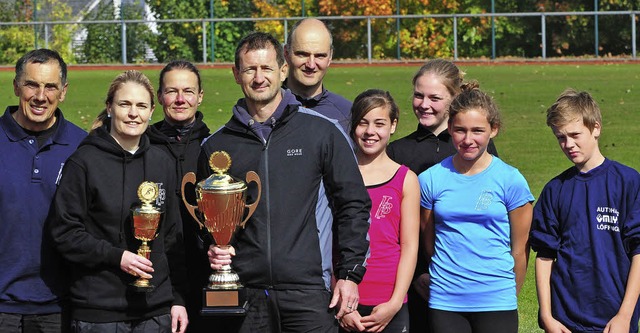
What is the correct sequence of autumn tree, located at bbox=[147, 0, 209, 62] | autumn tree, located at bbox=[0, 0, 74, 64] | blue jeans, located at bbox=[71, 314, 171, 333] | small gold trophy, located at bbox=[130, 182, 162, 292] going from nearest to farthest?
small gold trophy, located at bbox=[130, 182, 162, 292], blue jeans, located at bbox=[71, 314, 171, 333], autumn tree, located at bbox=[0, 0, 74, 64], autumn tree, located at bbox=[147, 0, 209, 62]

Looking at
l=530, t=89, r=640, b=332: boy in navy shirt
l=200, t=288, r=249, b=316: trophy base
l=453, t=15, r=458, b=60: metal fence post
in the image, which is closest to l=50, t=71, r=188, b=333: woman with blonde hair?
l=200, t=288, r=249, b=316: trophy base

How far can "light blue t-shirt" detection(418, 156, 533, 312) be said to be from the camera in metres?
4.99

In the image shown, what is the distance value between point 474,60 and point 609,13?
4.57 metres

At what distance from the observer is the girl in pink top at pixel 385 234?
195 inches

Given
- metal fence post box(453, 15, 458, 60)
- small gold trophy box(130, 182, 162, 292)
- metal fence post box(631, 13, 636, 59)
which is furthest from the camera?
metal fence post box(453, 15, 458, 60)

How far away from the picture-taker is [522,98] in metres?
21.8

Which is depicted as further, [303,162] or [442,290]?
[442,290]

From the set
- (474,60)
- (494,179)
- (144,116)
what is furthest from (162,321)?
(474,60)

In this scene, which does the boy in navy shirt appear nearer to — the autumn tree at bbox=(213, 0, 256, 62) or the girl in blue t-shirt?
the girl in blue t-shirt

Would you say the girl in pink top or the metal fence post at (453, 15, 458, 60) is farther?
the metal fence post at (453, 15, 458, 60)

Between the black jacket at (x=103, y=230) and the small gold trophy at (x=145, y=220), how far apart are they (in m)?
0.09

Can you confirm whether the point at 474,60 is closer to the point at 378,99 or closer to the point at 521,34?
the point at 521,34

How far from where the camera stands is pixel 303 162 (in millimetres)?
4668

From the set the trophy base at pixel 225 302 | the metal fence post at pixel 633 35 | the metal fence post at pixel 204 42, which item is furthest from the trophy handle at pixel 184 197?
the metal fence post at pixel 204 42
